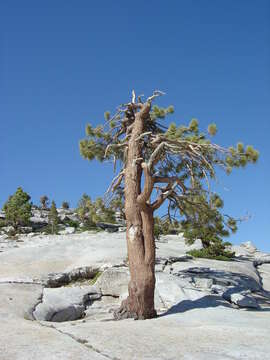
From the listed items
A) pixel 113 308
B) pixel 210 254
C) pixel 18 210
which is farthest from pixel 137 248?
pixel 18 210

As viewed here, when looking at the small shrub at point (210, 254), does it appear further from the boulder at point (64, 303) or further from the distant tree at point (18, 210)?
the distant tree at point (18, 210)

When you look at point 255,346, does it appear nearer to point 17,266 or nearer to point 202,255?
point 17,266

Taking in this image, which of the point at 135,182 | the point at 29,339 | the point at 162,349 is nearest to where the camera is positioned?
the point at 162,349

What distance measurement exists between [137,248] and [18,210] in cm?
4607

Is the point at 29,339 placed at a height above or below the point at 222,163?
below

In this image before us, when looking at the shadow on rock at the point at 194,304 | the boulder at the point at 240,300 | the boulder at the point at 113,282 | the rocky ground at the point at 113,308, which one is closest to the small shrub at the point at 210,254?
the rocky ground at the point at 113,308

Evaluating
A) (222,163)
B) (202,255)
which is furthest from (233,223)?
(202,255)

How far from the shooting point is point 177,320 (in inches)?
389

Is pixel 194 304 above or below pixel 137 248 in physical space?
below

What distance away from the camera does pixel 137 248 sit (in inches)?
468

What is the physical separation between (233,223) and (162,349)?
813 cm

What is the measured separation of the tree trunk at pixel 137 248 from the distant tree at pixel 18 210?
147 feet

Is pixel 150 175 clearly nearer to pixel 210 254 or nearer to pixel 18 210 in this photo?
pixel 210 254

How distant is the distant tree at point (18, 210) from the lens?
5403 centimetres
